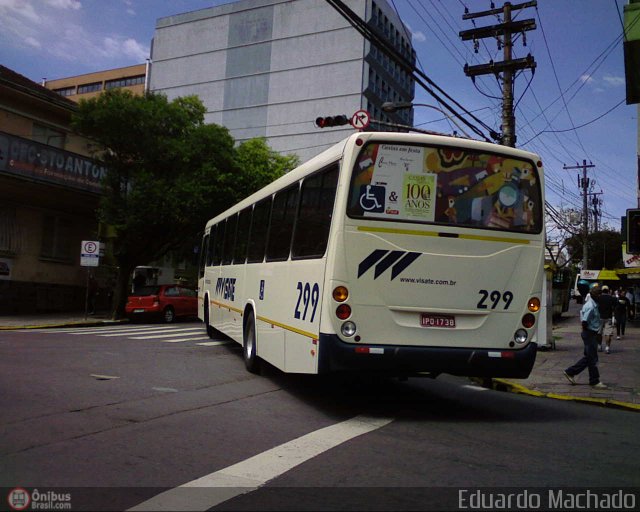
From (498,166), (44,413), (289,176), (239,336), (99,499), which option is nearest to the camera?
(99,499)

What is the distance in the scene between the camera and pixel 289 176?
373 inches

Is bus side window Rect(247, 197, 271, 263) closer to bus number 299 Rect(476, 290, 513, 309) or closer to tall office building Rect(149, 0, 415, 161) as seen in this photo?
bus number 299 Rect(476, 290, 513, 309)

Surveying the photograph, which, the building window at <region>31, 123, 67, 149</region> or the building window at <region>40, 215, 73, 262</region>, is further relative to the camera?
the building window at <region>40, 215, 73, 262</region>

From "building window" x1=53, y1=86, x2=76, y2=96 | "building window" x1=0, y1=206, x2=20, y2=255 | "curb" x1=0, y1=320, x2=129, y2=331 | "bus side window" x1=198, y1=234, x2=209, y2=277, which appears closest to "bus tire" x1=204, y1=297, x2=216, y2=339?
"bus side window" x1=198, y1=234, x2=209, y2=277

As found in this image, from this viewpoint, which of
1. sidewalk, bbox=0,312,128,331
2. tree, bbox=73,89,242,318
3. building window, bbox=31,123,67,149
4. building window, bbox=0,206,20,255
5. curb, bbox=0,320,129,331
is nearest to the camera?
curb, bbox=0,320,129,331

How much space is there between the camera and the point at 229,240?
13594 millimetres

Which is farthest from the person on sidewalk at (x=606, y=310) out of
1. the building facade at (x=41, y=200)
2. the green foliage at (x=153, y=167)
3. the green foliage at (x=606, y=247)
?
the green foliage at (x=606, y=247)

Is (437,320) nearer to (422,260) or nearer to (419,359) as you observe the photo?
(419,359)

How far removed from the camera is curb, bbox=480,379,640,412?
9.27m

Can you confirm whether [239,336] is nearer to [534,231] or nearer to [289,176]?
[289,176]

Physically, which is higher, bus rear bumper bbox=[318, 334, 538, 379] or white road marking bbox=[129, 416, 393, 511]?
bus rear bumper bbox=[318, 334, 538, 379]

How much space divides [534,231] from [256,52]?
214ft

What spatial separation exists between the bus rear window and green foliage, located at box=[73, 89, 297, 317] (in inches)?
637

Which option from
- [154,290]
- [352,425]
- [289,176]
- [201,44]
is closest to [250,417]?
[352,425]
